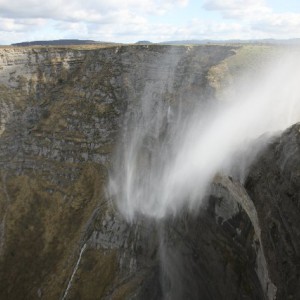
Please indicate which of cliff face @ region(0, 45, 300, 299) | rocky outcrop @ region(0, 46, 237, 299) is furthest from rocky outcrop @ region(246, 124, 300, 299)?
rocky outcrop @ region(0, 46, 237, 299)

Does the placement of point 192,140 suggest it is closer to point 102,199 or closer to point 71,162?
point 102,199

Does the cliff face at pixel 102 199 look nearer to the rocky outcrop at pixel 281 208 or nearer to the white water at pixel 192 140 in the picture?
the rocky outcrop at pixel 281 208

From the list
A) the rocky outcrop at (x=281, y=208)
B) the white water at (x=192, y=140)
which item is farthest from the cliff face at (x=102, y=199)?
the white water at (x=192, y=140)

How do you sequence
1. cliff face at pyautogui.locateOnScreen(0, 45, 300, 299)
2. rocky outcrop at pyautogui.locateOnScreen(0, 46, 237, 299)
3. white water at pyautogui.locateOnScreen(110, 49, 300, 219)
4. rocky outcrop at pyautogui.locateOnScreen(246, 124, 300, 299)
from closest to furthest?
rocky outcrop at pyautogui.locateOnScreen(246, 124, 300, 299)
cliff face at pyautogui.locateOnScreen(0, 45, 300, 299)
white water at pyautogui.locateOnScreen(110, 49, 300, 219)
rocky outcrop at pyautogui.locateOnScreen(0, 46, 237, 299)

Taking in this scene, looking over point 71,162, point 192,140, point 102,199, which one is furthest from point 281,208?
point 71,162

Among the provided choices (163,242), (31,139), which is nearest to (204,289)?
(163,242)

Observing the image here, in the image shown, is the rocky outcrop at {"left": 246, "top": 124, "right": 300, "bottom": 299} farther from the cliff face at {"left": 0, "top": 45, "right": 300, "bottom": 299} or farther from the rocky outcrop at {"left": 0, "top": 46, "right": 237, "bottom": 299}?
the rocky outcrop at {"left": 0, "top": 46, "right": 237, "bottom": 299}
